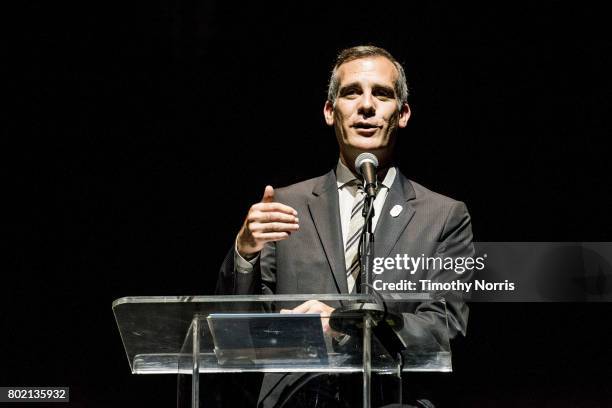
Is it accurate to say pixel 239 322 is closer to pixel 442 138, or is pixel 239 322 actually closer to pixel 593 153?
pixel 442 138

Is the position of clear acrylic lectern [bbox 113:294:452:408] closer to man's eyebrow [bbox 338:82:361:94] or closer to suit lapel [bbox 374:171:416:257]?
suit lapel [bbox 374:171:416:257]

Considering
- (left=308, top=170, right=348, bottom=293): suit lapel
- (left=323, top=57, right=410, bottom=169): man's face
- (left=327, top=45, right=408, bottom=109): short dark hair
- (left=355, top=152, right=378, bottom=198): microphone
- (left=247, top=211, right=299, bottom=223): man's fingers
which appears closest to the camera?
(left=247, top=211, right=299, bottom=223): man's fingers

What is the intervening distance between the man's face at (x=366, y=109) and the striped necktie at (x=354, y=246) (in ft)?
0.48

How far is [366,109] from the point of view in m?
3.32

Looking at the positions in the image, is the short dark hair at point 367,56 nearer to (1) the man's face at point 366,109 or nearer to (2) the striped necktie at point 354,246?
(1) the man's face at point 366,109

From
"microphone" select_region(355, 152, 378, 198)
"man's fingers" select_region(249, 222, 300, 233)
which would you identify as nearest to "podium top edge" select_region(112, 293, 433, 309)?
"man's fingers" select_region(249, 222, 300, 233)

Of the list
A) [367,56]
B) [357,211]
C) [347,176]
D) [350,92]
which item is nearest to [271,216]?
[357,211]

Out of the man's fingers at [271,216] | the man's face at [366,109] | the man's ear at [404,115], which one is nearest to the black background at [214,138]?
the man's ear at [404,115]

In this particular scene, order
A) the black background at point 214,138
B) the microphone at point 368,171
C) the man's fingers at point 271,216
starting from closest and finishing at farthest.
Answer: the man's fingers at point 271,216 < the microphone at point 368,171 < the black background at point 214,138

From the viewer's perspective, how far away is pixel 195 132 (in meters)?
3.91

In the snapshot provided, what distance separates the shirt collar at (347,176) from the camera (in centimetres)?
331

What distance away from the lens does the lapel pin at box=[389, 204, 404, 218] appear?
3150mm

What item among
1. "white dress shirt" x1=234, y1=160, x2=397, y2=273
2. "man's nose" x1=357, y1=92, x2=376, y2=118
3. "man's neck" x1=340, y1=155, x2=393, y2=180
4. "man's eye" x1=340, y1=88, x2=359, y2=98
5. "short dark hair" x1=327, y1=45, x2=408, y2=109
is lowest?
"white dress shirt" x1=234, y1=160, x2=397, y2=273

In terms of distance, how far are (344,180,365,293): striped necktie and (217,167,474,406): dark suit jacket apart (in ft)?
0.14
